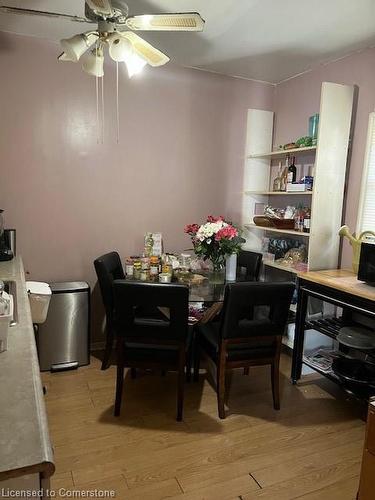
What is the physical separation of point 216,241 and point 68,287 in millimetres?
1210

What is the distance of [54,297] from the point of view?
8.71 feet

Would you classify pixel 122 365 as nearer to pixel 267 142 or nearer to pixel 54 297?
pixel 54 297

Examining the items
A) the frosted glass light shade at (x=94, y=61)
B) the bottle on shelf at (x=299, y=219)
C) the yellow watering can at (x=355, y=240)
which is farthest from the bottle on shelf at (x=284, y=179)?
the frosted glass light shade at (x=94, y=61)

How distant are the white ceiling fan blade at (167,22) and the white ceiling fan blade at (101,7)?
0.12 m

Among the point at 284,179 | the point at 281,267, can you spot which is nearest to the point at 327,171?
the point at 284,179

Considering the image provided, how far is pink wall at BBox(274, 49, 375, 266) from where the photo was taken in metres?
2.60

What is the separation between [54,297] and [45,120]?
1395 millimetres

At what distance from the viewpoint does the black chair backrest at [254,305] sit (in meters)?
2.03

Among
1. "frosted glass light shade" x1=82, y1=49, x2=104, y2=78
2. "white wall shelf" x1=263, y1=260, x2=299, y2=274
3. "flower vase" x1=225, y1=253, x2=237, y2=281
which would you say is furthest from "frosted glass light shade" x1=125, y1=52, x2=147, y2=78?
"white wall shelf" x1=263, y1=260, x2=299, y2=274

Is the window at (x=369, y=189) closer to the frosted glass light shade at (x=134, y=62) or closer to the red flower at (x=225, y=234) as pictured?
the red flower at (x=225, y=234)

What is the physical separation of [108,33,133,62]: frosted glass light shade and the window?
179 centimetres

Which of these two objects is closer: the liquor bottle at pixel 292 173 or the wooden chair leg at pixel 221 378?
the wooden chair leg at pixel 221 378

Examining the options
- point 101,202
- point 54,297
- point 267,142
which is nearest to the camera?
point 54,297

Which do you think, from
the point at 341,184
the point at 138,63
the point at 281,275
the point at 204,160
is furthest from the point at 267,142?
the point at 138,63
